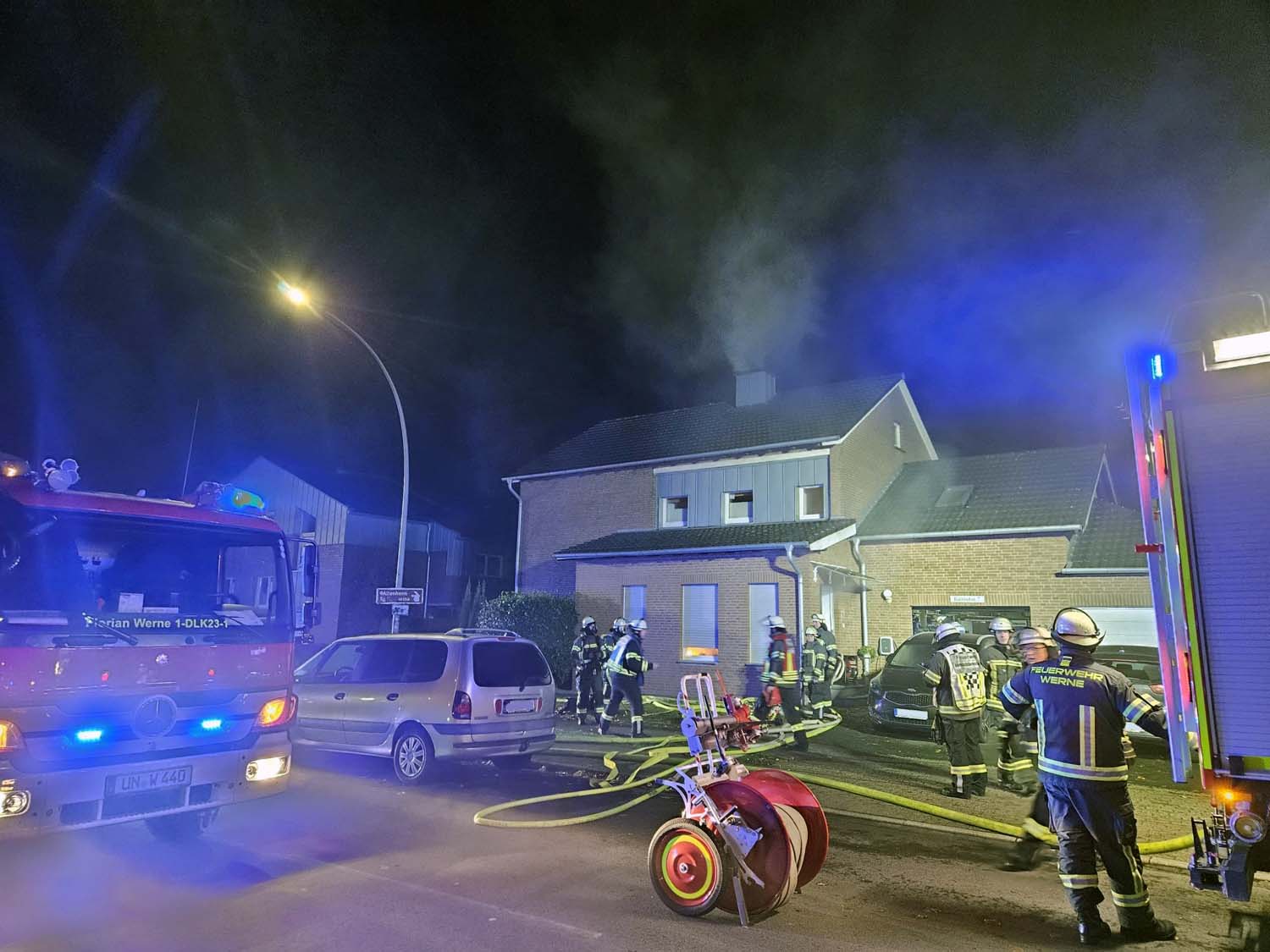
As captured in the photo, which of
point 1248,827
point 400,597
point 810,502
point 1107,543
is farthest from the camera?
point 810,502

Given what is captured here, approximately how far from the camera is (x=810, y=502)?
1958cm

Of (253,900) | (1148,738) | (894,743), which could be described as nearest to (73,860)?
(253,900)

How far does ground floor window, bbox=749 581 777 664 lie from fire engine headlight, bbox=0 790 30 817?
14.3 metres

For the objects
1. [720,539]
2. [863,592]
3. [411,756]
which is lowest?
[411,756]

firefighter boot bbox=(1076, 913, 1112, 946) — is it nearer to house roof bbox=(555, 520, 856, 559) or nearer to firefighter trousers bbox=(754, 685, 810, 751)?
firefighter trousers bbox=(754, 685, 810, 751)

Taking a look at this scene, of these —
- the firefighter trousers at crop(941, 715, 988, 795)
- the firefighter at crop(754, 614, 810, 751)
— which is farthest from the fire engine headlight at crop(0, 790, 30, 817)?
the firefighter at crop(754, 614, 810, 751)

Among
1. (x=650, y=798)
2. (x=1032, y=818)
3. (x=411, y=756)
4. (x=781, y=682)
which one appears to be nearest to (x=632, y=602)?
(x=781, y=682)

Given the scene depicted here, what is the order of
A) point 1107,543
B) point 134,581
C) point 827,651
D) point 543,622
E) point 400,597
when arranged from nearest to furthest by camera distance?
1. point 134,581
2. point 827,651
3. point 400,597
4. point 1107,543
5. point 543,622

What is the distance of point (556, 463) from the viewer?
24.0m

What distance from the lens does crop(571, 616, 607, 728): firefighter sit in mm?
12836

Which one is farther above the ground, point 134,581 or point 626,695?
point 134,581

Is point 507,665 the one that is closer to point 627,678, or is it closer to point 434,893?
point 627,678

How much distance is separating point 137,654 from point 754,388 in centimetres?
1997

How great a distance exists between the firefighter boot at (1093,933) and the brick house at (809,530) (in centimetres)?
1152
